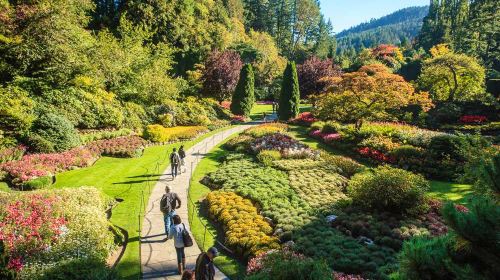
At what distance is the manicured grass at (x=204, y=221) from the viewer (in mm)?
10641

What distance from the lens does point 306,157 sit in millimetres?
23109

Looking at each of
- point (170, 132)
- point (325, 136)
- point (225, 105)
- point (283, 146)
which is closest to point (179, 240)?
point (283, 146)

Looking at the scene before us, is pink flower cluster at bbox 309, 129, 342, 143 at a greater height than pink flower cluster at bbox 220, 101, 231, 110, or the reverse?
pink flower cluster at bbox 220, 101, 231, 110

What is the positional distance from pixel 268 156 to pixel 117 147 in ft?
34.9

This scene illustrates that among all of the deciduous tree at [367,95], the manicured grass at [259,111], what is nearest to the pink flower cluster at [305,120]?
the deciduous tree at [367,95]

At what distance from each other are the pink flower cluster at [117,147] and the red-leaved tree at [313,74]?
2568 cm


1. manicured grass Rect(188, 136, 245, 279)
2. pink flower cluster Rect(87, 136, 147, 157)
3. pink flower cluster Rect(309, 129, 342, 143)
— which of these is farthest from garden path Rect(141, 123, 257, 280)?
pink flower cluster Rect(309, 129, 342, 143)

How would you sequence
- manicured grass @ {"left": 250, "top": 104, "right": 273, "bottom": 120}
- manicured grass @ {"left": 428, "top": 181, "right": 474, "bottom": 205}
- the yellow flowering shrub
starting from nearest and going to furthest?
manicured grass @ {"left": 428, "top": 181, "right": 474, "bottom": 205} < the yellow flowering shrub < manicured grass @ {"left": 250, "top": 104, "right": 273, "bottom": 120}

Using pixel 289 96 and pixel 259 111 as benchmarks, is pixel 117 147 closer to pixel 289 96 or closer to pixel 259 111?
pixel 289 96

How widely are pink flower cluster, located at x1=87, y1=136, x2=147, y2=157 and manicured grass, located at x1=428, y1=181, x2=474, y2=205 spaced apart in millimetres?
18558

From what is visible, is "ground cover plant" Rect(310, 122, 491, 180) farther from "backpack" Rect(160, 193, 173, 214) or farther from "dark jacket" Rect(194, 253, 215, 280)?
"dark jacket" Rect(194, 253, 215, 280)

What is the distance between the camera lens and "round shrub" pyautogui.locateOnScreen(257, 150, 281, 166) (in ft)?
70.5

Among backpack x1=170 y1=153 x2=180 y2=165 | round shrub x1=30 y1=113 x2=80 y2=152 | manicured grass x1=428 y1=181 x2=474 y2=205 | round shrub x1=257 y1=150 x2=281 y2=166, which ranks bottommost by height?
manicured grass x1=428 y1=181 x2=474 y2=205

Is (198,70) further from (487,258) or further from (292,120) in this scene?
(487,258)
